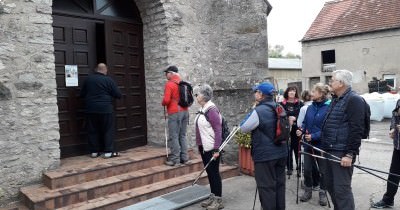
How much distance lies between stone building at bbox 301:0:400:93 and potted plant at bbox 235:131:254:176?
16.8 metres

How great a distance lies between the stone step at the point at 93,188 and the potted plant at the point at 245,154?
1.31 m

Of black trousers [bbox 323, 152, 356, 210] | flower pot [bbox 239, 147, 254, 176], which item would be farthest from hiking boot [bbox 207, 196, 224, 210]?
flower pot [bbox 239, 147, 254, 176]

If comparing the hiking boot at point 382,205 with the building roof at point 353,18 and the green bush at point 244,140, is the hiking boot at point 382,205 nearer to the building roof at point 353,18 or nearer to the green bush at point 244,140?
the green bush at point 244,140

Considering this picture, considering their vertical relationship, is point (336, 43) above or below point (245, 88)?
above

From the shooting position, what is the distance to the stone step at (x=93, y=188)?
4906mm

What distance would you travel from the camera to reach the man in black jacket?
618cm

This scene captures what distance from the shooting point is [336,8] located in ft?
81.9

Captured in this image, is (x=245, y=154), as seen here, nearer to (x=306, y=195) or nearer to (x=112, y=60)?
(x=306, y=195)

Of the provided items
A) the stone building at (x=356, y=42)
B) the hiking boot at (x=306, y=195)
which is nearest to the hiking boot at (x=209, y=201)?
the hiking boot at (x=306, y=195)

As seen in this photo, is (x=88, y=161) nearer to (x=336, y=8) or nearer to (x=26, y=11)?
(x=26, y=11)

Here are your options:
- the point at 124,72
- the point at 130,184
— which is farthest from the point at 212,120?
the point at 124,72

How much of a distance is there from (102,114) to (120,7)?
2.41 meters

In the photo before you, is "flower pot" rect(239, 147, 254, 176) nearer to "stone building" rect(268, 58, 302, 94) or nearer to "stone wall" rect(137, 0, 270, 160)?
"stone wall" rect(137, 0, 270, 160)

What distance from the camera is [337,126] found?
13.3 ft
